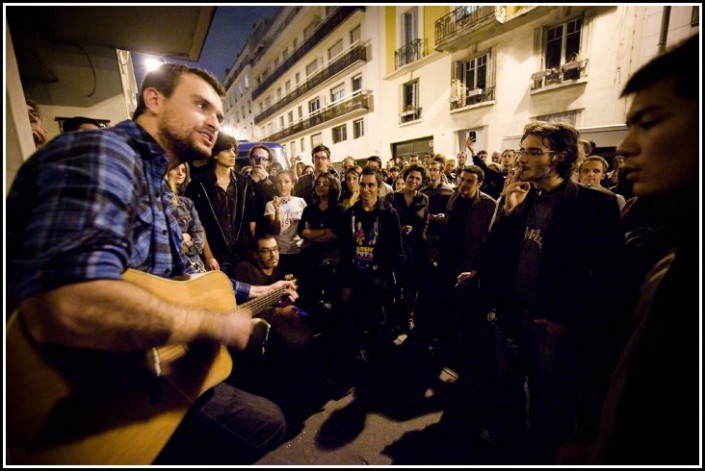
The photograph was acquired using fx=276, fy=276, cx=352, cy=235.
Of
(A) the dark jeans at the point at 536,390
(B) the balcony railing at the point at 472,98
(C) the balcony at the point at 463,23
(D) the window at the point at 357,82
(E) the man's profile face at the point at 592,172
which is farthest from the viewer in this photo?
(D) the window at the point at 357,82

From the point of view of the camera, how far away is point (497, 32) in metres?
12.4

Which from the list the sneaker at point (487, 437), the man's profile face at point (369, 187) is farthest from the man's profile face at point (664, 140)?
the man's profile face at point (369, 187)

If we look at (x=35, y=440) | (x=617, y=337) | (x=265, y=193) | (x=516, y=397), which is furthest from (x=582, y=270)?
(x=265, y=193)

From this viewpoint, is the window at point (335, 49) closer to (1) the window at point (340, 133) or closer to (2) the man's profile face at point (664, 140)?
(1) the window at point (340, 133)

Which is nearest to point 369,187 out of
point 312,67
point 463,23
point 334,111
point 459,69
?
point 459,69

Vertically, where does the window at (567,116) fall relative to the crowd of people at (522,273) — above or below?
above

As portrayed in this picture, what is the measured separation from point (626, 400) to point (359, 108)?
20230 mm

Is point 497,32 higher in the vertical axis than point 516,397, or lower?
higher

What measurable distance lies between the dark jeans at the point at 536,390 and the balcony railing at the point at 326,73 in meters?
20.6

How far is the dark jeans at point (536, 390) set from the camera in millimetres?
2057

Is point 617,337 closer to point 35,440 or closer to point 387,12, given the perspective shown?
point 35,440

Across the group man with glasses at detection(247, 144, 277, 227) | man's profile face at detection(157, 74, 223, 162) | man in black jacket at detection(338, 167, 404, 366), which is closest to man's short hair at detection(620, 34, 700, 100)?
man's profile face at detection(157, 74, 223, 162)

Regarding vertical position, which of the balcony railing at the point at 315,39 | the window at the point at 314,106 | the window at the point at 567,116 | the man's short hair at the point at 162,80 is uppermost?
the balcony railing at the point at 315,39

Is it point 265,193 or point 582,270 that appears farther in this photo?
point 265,193
